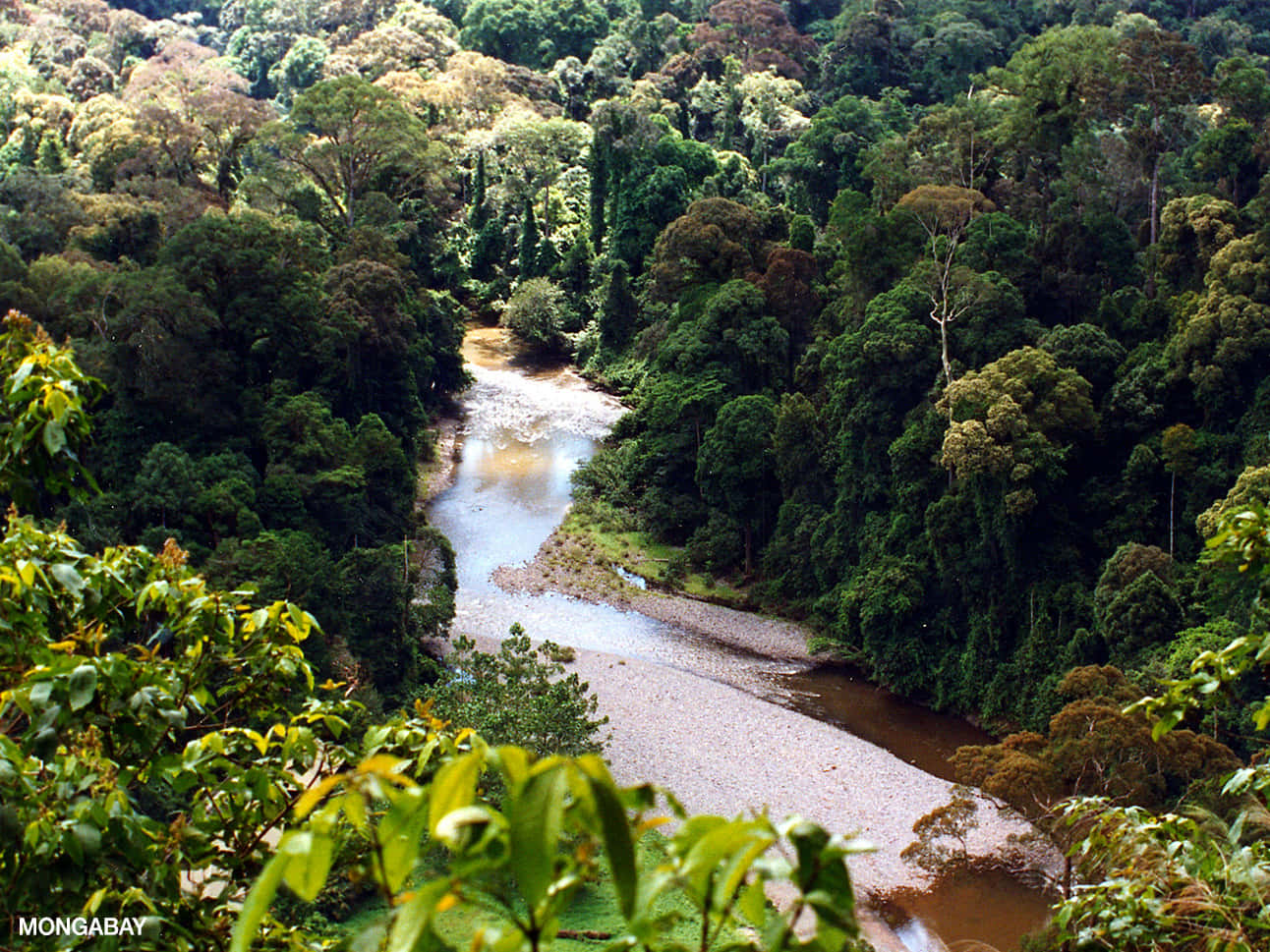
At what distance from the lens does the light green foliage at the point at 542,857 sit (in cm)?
175

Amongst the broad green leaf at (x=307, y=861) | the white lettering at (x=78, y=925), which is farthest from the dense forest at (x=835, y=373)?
the broad green leaf at (x=307, y=861)

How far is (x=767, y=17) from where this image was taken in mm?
51656

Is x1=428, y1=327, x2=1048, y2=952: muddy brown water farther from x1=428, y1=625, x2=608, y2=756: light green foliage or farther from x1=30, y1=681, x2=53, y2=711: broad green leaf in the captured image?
x1=30, y1=681, x2=53, y2=711: broad green leaf

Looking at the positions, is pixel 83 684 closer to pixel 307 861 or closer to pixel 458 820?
pixel 307 861

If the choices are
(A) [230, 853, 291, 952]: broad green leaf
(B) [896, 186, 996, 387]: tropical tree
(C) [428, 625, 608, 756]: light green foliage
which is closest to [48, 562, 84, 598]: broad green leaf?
(A) [230, 853, 291, 952]: broad green leaf

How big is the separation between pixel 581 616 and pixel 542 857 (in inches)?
940

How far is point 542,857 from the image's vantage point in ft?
5.65

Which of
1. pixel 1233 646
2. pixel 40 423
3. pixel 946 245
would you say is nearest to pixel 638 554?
pixel 946 245

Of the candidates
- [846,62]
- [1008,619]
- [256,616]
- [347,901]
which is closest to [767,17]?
[846,62]

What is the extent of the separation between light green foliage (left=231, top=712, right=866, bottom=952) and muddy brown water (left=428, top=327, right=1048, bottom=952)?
15.0 meters

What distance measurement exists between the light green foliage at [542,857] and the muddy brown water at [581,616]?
1502 centimetres

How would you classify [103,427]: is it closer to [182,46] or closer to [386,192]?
[386,192]

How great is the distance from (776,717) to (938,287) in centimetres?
948

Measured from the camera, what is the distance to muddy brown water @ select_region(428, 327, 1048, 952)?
16172 mm
